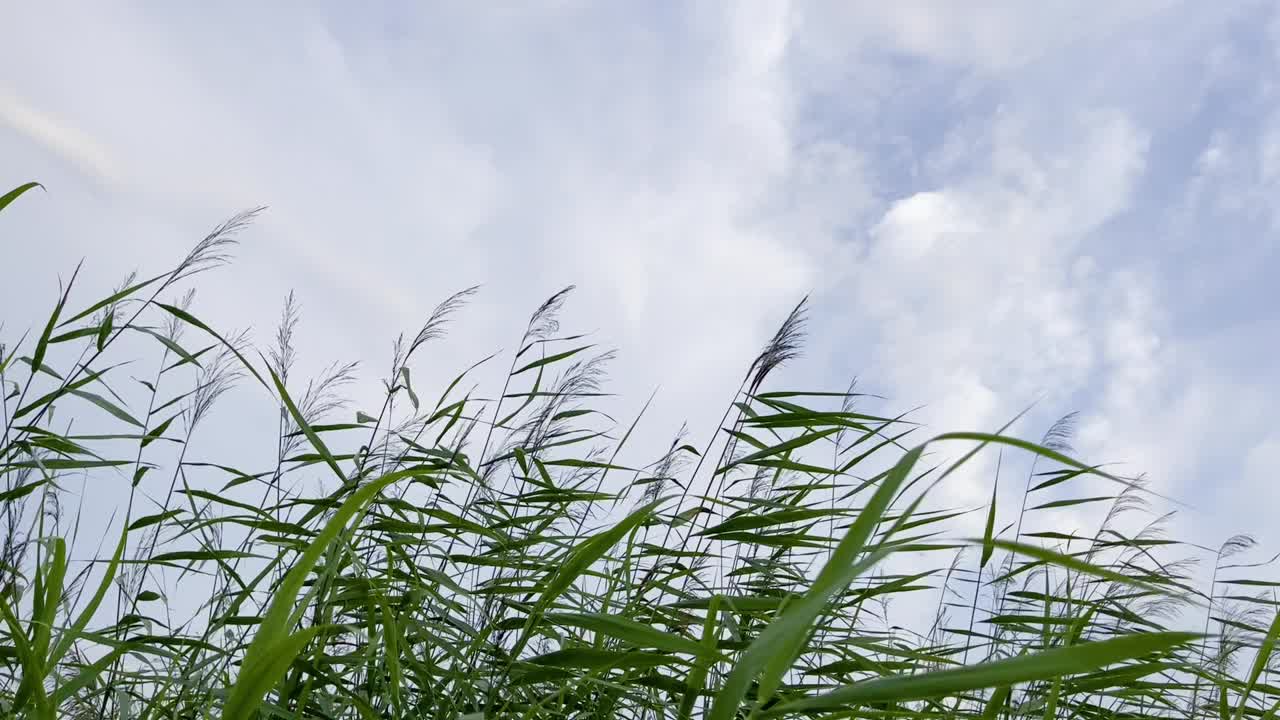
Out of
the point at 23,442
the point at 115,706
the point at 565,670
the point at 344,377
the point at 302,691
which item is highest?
the point at 344,377

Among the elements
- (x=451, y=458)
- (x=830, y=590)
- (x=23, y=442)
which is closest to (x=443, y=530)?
(x=451, y=458)

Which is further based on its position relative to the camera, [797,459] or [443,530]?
[797,459]

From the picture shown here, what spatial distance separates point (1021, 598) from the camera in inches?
95.8

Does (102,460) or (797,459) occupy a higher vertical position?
(797,459)

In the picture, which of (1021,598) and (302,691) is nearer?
(302,691)

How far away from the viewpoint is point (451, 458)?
218 centimetres

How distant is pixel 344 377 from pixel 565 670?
5.73 feet

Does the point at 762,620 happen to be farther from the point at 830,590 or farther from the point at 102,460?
the point at 102,460

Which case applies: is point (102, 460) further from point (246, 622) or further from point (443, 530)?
point (443, 530)

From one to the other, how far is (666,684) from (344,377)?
1.76 meters

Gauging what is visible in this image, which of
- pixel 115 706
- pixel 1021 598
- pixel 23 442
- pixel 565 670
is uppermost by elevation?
pixel 1021 598

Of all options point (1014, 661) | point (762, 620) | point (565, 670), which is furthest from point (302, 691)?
point (1014, 661)

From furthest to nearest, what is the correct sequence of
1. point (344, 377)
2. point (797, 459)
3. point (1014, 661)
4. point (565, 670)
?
point (344, 377) < point (797, 459) < point (565, 670) < point (1014, 661)

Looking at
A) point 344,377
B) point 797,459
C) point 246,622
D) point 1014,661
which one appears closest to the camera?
point 1014,661
